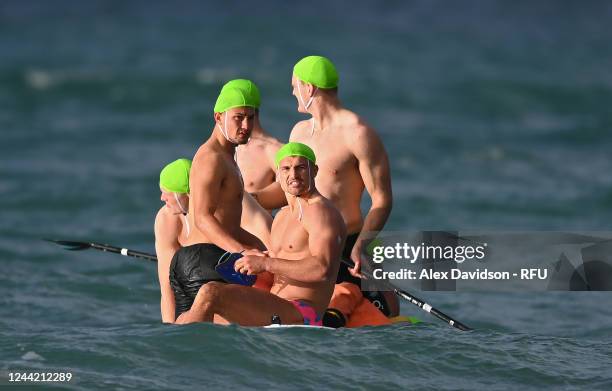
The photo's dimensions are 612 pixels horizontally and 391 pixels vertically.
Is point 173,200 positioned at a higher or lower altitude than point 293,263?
higher

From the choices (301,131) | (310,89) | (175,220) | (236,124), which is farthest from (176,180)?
(310,89)

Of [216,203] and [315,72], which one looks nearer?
[216,203]

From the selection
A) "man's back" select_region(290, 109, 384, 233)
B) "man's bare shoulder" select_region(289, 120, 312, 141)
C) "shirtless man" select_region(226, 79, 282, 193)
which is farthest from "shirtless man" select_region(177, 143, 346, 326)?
"shirtless man" select_region(226, 79, 282, 193)

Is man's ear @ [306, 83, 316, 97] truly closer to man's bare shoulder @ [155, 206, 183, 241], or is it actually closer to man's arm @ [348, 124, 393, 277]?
man's arm @ [348, 124, 393, 277]

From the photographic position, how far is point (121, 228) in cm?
2422

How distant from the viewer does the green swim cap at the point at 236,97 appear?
11.3 metres

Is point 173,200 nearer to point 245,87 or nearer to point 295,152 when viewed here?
point 245,87

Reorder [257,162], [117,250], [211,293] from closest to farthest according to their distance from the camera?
[211,293] < [257,162] < [117,250]

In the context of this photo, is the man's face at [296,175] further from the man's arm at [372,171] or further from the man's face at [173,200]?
the man's face at [173,200]

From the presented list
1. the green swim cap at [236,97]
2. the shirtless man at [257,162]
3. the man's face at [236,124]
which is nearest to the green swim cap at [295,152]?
the man's face at [236,124]

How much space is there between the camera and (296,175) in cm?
1082

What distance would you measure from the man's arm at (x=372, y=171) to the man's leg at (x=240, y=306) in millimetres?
1336

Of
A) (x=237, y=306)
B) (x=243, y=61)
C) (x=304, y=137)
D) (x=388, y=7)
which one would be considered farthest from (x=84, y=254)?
(x=388, y=7)

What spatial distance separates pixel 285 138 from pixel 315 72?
22.4 m
